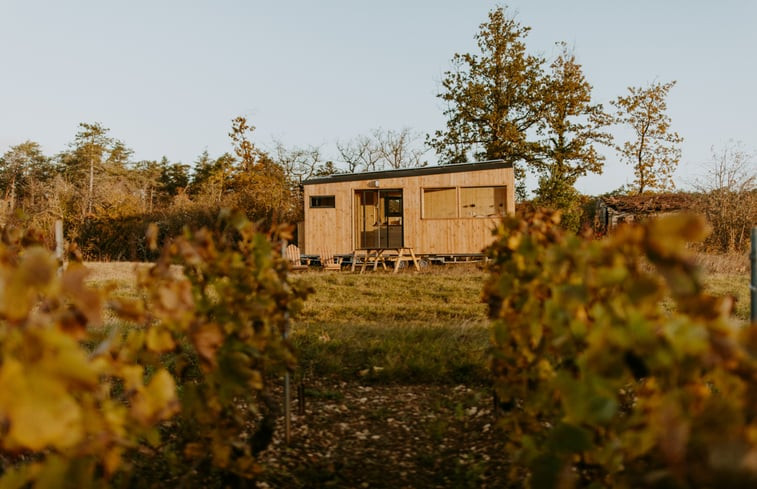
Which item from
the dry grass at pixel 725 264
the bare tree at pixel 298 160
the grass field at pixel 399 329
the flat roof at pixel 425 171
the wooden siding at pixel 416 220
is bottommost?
the grass field at pixel 399 329

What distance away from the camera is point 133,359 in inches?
58.3

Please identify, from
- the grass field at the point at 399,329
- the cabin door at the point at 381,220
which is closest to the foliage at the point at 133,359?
the grass field at the point at 399,329

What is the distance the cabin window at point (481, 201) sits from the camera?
15484 mm

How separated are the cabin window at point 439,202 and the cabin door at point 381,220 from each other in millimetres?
1168

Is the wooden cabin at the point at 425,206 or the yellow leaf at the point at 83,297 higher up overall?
the wooden cabin at the point at 425,206

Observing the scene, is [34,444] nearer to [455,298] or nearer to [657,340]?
[657,340]

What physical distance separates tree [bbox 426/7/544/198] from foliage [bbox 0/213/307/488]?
20.5 meters

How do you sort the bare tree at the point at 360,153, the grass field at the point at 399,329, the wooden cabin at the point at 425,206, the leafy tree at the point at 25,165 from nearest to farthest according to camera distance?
the grass field at the point at 399,329 → the wooden cabin at the point at 425,206 → the bare tree at the point at 360,153 → the leafy tree at the point at 25,165

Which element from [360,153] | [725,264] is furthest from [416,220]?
[360,153]

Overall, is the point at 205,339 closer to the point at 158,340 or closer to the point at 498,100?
the point at 158,340

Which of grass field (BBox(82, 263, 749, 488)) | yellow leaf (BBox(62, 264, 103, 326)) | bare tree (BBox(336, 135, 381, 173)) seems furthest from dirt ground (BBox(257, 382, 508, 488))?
bare tree (BBox(336, 135, 381, 173))

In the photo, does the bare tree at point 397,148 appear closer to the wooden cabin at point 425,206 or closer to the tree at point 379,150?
the tree at point 379,150

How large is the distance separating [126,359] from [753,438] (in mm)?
1175

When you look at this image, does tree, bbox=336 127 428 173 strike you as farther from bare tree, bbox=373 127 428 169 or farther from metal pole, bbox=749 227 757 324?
metal pole, bbox=749 227 757 324
